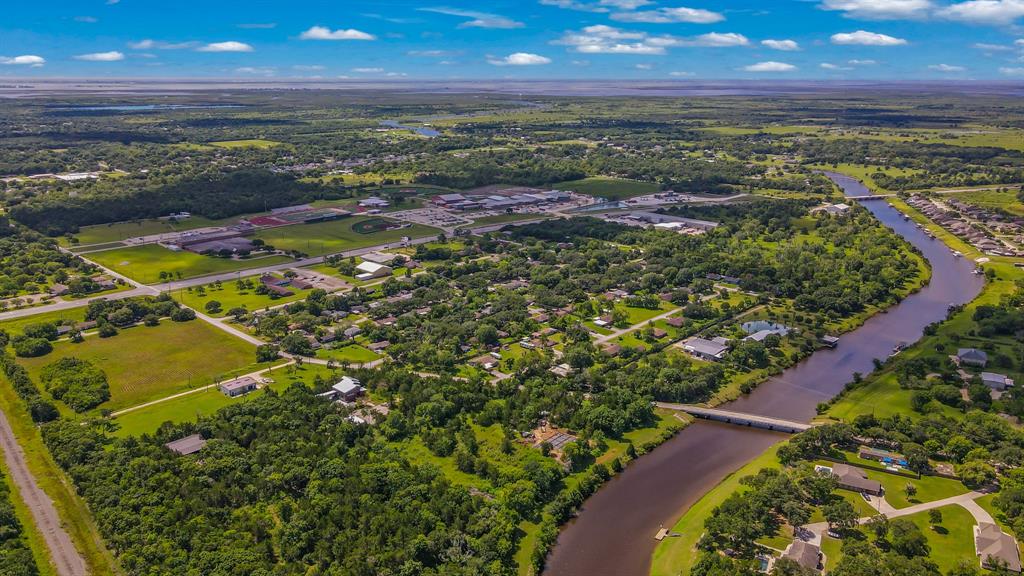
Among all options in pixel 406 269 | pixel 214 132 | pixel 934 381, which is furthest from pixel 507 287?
pixel 214 132

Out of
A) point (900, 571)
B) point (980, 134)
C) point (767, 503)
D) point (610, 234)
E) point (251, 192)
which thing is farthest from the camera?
point (980, 134)

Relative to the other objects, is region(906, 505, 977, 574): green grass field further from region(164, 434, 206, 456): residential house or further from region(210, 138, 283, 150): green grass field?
region(210, 138, 283, 150): green grass field

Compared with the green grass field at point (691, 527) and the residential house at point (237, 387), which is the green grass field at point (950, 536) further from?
the residential house at point (237, 387)

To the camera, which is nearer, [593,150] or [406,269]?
[406,269]

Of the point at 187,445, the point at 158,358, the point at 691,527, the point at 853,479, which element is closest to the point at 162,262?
the point at 158,358

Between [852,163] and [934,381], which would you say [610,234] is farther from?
[852,163]

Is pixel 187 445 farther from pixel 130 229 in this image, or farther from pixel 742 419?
pixel 130 229

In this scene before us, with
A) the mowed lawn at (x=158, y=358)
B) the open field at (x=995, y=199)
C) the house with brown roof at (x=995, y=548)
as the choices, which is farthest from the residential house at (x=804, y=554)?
the open field at (x=995, y=199)

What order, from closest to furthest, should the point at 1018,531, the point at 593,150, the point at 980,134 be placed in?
the point at 1018,531, the point at 593,150, the point at 980,134
